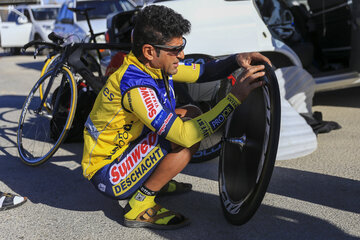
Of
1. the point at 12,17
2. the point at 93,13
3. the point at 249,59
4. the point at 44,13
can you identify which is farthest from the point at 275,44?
the point at 12,17

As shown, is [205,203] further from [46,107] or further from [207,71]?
[46,107]

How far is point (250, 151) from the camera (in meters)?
2.55

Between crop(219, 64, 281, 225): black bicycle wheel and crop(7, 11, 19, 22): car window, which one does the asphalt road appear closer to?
crop(219, 64, 281, 225): black bicycle wheel

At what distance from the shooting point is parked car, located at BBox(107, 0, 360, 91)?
4.74 metres

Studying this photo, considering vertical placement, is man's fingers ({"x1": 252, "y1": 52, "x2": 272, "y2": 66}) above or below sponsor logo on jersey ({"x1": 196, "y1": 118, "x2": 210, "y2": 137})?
above

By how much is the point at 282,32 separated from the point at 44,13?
40.3 ft

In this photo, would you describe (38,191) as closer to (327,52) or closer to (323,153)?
(323,153)

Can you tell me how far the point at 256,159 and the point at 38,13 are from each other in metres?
15.2

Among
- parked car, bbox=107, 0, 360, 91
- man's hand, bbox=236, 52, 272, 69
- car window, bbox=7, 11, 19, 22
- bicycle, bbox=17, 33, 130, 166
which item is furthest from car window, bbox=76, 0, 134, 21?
man's hand, bbox=236, 52, 272, 69

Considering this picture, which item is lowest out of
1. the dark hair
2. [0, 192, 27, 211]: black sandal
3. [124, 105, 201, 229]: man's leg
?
[0, 192, 27, 211]: black sandal

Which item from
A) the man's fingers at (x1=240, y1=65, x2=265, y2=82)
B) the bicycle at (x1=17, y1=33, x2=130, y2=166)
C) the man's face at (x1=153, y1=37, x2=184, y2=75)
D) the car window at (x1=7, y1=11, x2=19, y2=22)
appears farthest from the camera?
the car window at (x1=7, y1=11, x2=19, y2=22)

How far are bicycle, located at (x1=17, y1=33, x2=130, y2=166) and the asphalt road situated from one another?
182 mm

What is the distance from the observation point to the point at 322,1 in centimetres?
622

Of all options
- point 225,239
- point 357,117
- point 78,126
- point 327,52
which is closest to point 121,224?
point 225,239
